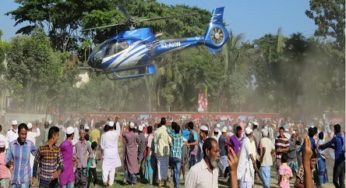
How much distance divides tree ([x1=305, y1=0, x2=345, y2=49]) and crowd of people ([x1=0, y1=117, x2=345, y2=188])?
2742cm

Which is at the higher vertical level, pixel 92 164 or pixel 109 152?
pixel 109 152

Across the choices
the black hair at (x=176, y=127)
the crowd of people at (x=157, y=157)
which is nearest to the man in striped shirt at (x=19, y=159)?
the crowd of people at (x=157, y=157)

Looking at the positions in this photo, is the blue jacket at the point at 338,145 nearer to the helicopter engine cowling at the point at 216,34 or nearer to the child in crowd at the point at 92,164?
the child in crowd at the point at 92,164

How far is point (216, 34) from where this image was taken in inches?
1366

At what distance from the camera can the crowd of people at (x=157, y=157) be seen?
8.32 meters

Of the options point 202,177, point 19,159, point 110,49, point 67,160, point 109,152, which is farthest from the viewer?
point 110,49

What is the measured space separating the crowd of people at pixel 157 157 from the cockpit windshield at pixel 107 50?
1202cm

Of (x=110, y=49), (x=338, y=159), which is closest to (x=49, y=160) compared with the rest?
(x=338, y=159)

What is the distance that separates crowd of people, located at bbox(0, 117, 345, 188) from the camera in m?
8.32

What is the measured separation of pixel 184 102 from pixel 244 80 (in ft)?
23.4

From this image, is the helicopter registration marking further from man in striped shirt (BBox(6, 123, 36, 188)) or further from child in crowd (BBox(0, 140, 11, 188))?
man in striped shirt (BBox(6, 123, 36, 188))

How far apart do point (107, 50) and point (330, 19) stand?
21.7 metres

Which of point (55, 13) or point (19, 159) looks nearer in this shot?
point (19, 159)

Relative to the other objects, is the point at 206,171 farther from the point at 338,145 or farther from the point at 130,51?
the point at 130,51
